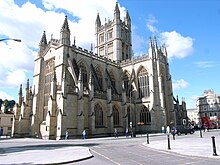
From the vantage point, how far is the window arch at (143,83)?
147 feet

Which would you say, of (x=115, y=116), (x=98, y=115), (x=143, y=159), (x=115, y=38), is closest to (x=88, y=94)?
(x=98, y=115)

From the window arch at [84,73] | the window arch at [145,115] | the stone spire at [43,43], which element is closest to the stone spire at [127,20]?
the stone spire at [43,43]

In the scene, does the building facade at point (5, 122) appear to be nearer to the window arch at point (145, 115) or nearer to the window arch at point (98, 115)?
the window arch at point (98, 115)

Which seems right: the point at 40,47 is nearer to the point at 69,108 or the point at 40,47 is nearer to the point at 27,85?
the point at 27,85

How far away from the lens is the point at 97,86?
1494 inches

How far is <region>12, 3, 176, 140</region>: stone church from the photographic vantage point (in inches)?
1198

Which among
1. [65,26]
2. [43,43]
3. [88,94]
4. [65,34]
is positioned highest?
[65,26]

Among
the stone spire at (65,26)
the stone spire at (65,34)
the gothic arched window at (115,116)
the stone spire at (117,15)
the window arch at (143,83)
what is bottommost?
the gothic arched window at (115,116)

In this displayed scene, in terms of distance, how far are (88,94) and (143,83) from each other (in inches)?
668

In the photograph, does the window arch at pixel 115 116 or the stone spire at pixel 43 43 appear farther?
the stone spire at pixel 43 43

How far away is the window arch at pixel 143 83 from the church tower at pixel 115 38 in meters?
9.25

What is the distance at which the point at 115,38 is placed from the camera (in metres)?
55.5

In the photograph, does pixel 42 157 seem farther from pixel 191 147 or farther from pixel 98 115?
pixel 98 115

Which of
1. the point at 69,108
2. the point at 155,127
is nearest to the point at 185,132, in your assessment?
the point at 155,127
